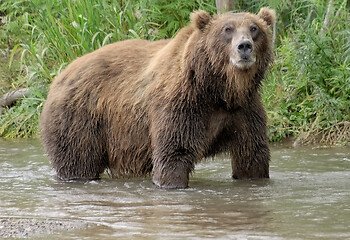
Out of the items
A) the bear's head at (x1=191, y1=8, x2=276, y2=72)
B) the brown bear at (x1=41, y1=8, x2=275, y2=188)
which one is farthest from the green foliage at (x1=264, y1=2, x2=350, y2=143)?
the bear's head at (x1=191, y1=8, x2=276, y2=72)

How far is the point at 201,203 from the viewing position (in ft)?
20.2

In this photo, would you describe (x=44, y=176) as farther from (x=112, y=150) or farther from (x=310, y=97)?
(x=310, y=97)

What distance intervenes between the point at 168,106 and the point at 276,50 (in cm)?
412

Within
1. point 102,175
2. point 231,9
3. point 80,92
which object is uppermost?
point 231,9

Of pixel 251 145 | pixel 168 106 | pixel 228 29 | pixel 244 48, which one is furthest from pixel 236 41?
pixel 251 145

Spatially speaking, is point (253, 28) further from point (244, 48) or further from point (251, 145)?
point (251, 145)

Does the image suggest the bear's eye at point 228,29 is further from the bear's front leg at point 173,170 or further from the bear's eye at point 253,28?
the bear's front leg at point 173,170

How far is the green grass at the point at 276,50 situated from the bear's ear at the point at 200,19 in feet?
8.79

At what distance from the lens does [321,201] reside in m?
6.02

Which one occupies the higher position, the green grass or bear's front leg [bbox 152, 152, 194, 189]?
the green grass

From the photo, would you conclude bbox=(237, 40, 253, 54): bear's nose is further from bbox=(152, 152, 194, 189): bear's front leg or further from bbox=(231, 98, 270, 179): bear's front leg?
bbox=(152, 152, 194, 189): bear's front leg

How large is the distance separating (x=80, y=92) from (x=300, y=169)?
245 centimetres

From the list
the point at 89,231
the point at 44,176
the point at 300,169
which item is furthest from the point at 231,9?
the point at 89,231

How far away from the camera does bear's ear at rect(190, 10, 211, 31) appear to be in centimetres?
674
